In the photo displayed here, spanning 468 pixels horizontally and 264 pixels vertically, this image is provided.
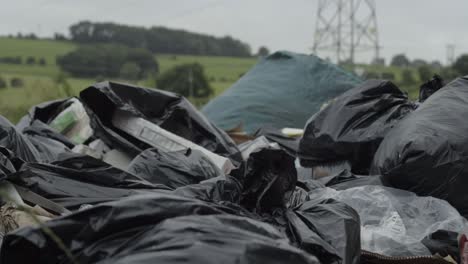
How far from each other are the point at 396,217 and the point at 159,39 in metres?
13.8

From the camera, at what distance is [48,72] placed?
38.9 ft

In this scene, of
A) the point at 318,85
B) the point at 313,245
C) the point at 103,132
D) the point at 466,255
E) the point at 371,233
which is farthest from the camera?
the point at 318,85

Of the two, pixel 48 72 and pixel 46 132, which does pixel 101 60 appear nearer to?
pixel 48 72

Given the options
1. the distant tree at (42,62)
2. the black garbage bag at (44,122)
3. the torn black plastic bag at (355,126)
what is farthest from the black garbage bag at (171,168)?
the distant tree at (42,62)

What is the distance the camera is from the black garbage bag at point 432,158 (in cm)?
257

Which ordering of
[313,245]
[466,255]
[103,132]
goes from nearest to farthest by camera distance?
[313,245] < [466,255] < [103,132]

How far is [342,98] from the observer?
10.8 ft

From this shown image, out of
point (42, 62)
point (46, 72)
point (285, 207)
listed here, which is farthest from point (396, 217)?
point (42, 62)

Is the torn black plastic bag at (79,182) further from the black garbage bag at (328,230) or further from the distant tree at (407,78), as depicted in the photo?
the distant tree at (407,78)

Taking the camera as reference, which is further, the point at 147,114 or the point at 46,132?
the point at 46,132

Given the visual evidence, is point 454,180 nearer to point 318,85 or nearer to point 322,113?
point 322,113

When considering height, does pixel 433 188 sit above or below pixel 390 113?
below

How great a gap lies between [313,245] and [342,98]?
1504 mm

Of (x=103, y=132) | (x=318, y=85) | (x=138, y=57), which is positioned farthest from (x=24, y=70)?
(x=103, y=132)
